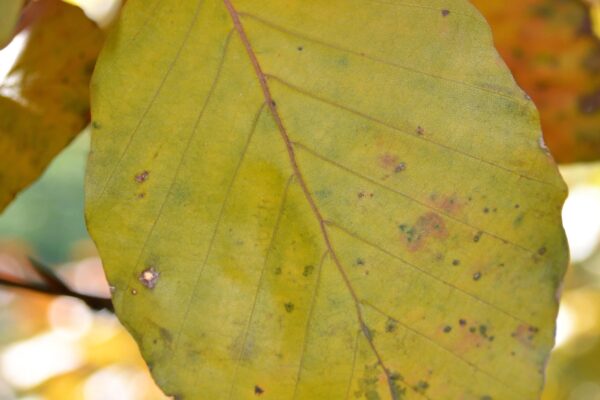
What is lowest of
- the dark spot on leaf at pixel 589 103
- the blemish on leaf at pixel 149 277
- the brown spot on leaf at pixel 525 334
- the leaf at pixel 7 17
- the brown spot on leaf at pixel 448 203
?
the blemish on leaf at pixel 149 277

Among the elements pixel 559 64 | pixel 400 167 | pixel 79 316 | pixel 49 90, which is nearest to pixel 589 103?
pixel 559 64

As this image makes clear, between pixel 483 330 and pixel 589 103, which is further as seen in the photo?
pixel 589 103

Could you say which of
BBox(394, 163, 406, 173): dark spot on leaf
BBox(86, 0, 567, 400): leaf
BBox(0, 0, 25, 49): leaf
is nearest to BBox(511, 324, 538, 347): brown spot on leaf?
BBox(86, 0, 567, 400): leaf

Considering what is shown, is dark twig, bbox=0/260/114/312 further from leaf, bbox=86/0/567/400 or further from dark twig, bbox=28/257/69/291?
leaf, bbox=86/0/567/400

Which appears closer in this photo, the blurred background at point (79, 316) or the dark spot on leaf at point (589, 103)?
the dark spot on leaf at point (589, 103)

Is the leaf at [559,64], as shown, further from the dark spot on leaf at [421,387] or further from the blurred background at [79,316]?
the dark spot on leaf at [421,387]

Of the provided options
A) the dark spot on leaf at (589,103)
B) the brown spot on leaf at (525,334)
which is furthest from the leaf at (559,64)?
the brown spot on leaf at (525,334)

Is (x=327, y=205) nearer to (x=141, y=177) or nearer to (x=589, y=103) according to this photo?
(x=141, y=177)
